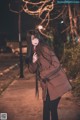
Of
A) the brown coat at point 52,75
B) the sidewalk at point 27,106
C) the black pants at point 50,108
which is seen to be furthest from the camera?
the sidewalk at point 27,106

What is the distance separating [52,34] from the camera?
2469cm

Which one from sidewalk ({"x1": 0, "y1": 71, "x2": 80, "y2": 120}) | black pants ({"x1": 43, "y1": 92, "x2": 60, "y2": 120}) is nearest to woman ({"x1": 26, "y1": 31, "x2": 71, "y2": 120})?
black pants ({"x1": 43, "y1": 92, "x2": 60, "y2": 120})

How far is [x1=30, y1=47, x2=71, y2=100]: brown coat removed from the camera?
6.03 meters

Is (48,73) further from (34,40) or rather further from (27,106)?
(27,106)

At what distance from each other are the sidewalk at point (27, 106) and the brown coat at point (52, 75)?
6.46 ft

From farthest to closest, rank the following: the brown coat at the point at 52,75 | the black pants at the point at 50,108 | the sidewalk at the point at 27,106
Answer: the sidewalk at the point at 27,106 → the black pants at the point at 50,108 → the brown coat at the point at 52,75

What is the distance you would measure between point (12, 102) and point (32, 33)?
3985 mm

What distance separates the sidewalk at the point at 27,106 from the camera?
8180 millimetres

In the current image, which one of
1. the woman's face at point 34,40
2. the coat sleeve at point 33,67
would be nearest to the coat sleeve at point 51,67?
the coat sleeve at point 33,67

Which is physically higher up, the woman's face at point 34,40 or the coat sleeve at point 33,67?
the woman's face at point 34,40

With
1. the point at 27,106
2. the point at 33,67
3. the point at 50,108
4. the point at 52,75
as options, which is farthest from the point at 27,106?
the point at 52,75

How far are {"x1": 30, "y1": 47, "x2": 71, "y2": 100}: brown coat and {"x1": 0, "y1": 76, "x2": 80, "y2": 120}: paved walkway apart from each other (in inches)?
77.5

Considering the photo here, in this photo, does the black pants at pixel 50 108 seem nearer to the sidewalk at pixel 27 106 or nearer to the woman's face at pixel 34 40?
the woman's face at pixel 34 40

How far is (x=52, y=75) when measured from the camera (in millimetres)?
6070
